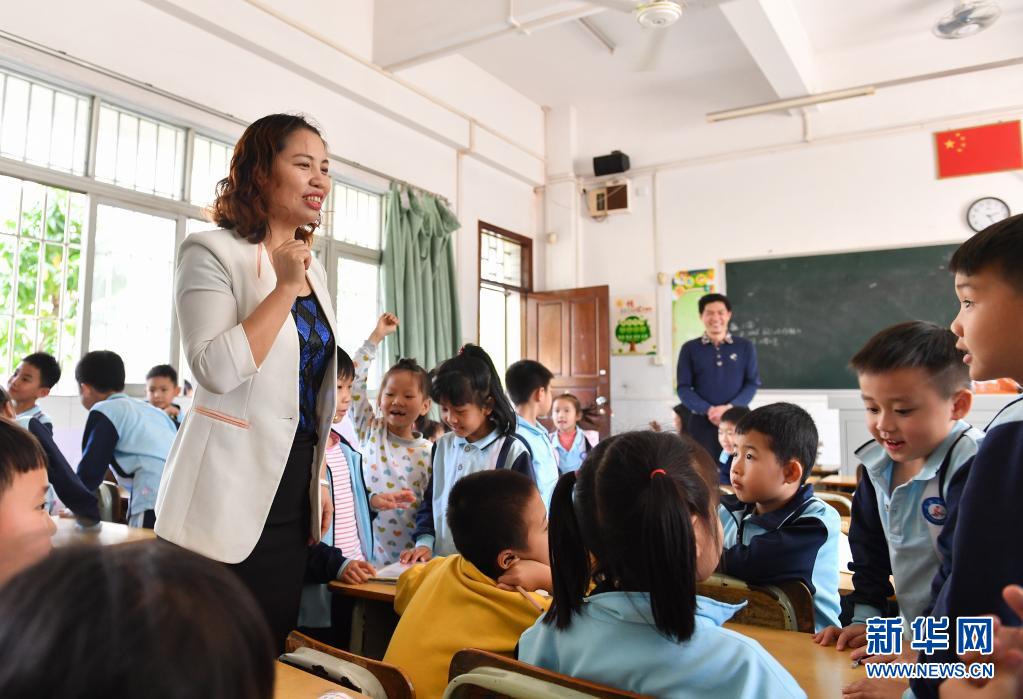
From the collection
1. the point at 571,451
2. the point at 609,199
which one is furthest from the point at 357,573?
the point at 609,199

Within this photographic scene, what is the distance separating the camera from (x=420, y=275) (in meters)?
5.39

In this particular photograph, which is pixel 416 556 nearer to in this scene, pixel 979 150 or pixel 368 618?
pixel 368 618

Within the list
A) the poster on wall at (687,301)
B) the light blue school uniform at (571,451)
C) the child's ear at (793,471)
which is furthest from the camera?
the poster on wall at (687,301)

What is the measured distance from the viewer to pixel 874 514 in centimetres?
141

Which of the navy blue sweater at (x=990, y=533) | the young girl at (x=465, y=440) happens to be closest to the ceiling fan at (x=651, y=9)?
the young girl at (x=465, y=440)

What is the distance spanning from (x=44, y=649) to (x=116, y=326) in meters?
3.94

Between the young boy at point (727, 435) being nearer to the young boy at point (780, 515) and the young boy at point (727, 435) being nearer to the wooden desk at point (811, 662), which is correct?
the young boy at point (780, 515)

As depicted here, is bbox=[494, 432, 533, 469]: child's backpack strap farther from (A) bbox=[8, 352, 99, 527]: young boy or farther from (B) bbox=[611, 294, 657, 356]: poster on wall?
(B) bbox=[611, 294, 657, 356]: poster on wall

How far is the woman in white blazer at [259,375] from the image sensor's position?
45.5 inches

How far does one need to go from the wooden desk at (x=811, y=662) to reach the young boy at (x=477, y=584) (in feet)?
1.27

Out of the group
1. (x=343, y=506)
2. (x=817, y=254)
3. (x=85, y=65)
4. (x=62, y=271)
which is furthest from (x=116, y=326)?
(x=817, y=254)

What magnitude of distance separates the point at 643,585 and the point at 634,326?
5782 millimetres

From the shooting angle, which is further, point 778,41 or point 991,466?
point 778,41

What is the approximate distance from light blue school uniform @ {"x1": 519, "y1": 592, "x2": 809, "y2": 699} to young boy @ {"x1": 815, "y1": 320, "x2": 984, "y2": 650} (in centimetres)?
55
